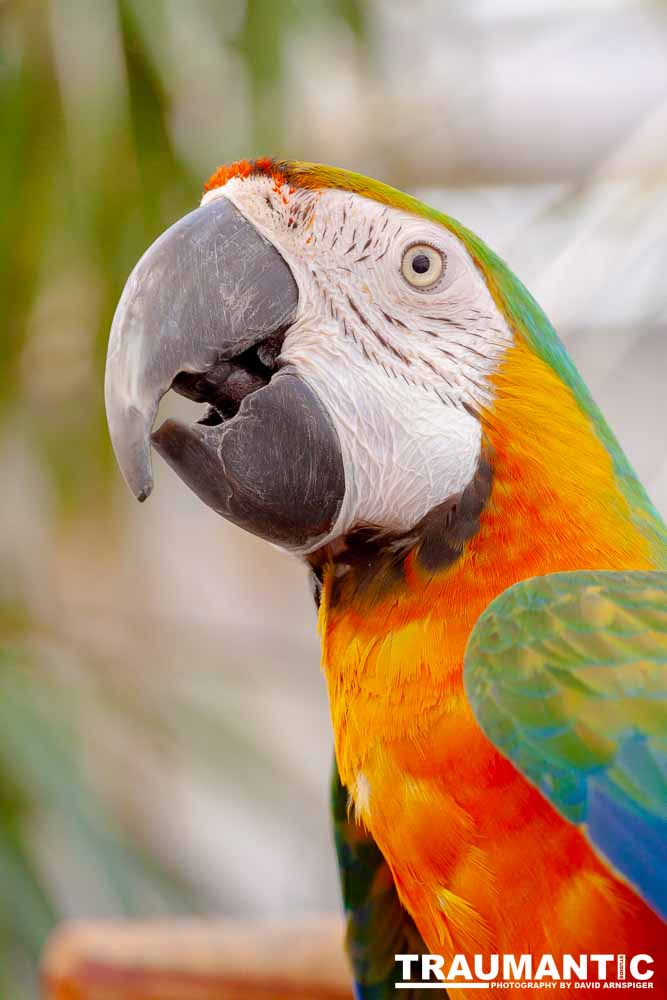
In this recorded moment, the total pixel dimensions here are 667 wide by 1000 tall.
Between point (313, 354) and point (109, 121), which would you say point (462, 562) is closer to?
point (313, 354)

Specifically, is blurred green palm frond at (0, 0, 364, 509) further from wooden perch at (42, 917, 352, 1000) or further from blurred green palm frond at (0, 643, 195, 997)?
wooden perch at (42, 917, 352, 1000)

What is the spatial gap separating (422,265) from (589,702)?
0.39 m

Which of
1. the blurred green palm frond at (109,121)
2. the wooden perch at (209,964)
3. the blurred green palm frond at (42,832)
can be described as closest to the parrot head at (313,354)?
the wooden perch at (209,964)

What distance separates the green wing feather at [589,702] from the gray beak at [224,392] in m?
0.17

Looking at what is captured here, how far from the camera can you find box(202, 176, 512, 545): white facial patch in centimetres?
82

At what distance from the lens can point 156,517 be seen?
355cm

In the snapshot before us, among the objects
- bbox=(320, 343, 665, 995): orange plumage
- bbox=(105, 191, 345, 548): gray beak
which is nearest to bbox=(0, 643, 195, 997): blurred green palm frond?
bbox=(320, 343, 665, 995): orange plumage

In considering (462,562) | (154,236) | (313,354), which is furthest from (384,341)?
(154,236)

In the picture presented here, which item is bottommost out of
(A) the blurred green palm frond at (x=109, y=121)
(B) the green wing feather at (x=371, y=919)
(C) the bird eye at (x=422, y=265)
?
(B) the green wing feather at (x=371, y=919)

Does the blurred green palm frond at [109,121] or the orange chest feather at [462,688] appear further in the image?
the blurred green palm frond at [109,121]

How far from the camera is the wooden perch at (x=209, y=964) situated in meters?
1.30

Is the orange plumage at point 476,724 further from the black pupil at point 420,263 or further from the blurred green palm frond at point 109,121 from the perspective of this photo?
the blurred green palm frond at point 109,121

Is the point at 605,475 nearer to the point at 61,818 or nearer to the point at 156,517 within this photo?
the point at 61,818

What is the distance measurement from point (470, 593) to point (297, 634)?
3.08 meters
